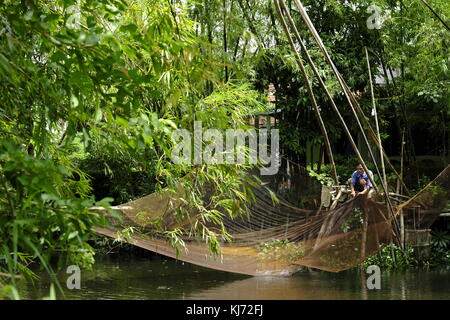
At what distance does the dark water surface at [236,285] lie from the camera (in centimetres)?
544

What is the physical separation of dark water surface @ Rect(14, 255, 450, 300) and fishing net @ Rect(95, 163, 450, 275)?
0.34 m

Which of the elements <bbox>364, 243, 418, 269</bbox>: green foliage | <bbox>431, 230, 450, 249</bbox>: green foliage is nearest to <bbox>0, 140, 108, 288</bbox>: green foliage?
<bbox>364, 243, 418, 269</bbox>: green foliage

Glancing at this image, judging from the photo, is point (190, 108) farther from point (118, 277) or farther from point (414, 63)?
point (414, 63)

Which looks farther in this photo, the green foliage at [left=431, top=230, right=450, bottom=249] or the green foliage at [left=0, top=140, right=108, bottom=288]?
A: the green foliage at [left=431, top=230, right=450, bottom=249]

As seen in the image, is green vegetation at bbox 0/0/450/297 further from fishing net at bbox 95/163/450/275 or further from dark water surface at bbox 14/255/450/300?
dark water surface at bbox 14/255/450/300

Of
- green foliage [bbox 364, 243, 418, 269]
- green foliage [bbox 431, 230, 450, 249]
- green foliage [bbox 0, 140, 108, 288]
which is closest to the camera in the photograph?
green foliage [bbox 0, 140, 108, 288]

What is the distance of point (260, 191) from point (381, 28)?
11.2 ft

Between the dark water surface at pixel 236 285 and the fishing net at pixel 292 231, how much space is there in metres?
0.34

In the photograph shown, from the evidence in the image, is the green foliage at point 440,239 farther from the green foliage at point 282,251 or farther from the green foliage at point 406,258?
the green foliage at point 282,251

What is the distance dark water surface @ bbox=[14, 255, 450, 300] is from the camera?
544 cm

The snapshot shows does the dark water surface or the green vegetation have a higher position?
the green vegetation

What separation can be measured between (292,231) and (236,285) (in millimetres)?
1112

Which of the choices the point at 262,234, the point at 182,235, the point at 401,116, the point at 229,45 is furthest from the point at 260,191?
the point at 401,116
